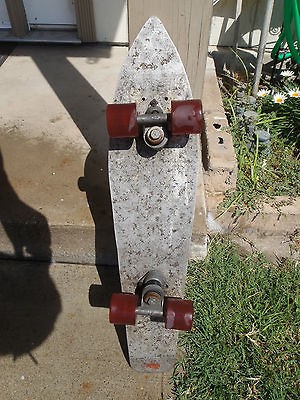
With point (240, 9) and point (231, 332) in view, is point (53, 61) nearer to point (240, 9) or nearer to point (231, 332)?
point (240, 9)

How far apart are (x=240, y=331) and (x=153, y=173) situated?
140 centimetres

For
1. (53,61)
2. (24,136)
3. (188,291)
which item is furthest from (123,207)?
(53,61)

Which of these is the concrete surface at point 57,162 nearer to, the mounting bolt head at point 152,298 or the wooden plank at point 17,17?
the wooden plank at point 17,17

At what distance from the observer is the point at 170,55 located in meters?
1.46

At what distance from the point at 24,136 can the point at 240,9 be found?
2.69 metres

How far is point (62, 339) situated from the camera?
2533 mm

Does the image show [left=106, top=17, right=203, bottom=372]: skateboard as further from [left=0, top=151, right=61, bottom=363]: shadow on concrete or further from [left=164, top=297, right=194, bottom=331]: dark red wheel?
[left=0, top=151, right=61, bottom=363]: shadow on concrete

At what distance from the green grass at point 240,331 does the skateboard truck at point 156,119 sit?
153cm

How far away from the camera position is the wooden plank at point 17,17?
4.66 metres

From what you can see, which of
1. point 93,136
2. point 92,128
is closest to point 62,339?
point 93,136

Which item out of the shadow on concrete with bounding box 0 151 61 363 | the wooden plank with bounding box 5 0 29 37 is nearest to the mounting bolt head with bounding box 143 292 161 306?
the shadow on concrete with bounding box 0 151 61 363

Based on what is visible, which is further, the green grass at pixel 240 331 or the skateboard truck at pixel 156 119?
the green grass at pixel 240 331

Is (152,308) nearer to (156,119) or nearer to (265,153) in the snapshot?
(156,119)

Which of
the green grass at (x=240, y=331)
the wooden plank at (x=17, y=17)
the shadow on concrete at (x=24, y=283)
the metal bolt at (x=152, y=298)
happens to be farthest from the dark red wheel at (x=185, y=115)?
the wooden plank at (x=17, y=17)
